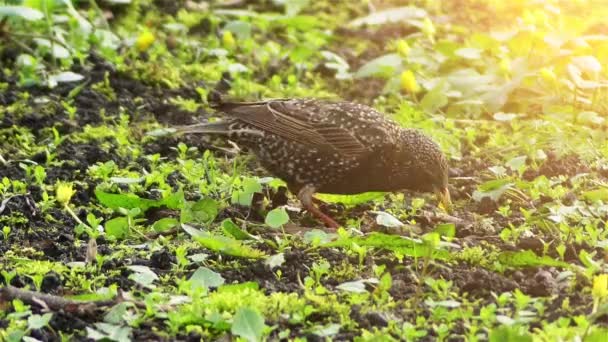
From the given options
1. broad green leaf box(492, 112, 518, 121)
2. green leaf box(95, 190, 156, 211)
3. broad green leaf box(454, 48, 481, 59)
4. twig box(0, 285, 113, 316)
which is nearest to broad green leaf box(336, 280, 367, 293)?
twig box(0, 285, 113, 316)

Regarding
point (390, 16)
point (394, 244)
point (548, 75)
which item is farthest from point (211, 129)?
point (390, 16)

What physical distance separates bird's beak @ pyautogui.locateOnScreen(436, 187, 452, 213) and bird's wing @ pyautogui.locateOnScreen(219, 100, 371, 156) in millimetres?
441

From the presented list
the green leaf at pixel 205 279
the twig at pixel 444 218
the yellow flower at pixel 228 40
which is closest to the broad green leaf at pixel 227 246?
the green leaf at pixel 205 279

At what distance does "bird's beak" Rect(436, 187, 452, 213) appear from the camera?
5945 mm

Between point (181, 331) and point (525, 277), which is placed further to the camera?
point (525, 277)

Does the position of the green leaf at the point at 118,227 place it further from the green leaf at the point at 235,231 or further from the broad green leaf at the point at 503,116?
the broad green leaf at the point at 503,116

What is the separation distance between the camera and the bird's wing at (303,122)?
237 inches

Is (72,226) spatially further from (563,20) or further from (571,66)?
(563,20)

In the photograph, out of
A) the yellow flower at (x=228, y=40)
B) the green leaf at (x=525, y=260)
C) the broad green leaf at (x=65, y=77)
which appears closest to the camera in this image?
the green leaf at (x=525, y=260)

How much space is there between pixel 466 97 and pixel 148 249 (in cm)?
316

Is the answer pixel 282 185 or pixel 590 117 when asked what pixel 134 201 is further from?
pixel 590 117

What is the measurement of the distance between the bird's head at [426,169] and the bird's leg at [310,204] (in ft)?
1.60

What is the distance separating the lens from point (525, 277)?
4.76 meters

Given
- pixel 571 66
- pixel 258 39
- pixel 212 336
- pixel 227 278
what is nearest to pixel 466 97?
pixel 571 66
